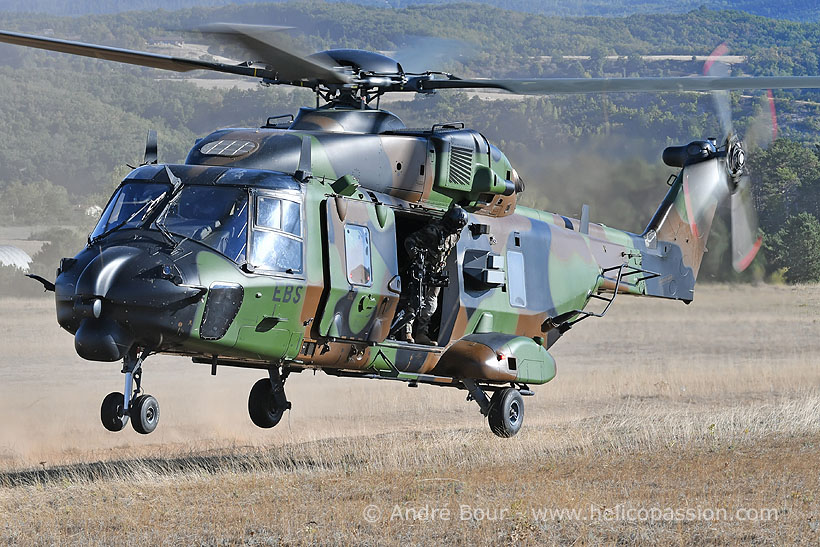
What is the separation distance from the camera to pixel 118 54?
40.9 feet

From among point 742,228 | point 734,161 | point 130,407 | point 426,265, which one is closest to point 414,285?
point 426,265

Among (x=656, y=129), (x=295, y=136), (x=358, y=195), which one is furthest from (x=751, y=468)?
(x=656, y=129)

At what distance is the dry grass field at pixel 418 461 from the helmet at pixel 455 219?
2.81 meters

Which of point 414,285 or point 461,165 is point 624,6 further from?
point 414,285

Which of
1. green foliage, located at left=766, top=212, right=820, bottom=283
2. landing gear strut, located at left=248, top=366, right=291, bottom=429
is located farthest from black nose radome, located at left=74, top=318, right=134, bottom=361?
green foliage, located at left=766, top=212, right=820, bottom=283

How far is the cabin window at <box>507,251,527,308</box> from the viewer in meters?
15.4

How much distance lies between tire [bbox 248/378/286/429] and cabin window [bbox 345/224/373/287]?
2.97 m

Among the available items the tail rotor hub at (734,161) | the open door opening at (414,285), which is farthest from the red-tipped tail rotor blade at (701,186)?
the open door opening at (414,285)

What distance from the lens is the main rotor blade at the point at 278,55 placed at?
11.4 m

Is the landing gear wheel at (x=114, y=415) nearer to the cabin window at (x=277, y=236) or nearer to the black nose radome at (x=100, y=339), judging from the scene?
the black nose radome at (x=100, y=339)

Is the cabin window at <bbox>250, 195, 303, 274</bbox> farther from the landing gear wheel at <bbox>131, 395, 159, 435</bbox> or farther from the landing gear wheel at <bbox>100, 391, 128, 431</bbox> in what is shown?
the landing gear wheel at <bbox>100, 391, 128, 431</bbox>

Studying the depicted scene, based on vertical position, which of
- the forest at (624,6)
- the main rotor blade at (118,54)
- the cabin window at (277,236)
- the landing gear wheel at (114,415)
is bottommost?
the landing gear wheel at (114,415)

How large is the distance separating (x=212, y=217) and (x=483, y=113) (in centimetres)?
4837

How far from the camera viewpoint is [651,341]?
32938 mm
